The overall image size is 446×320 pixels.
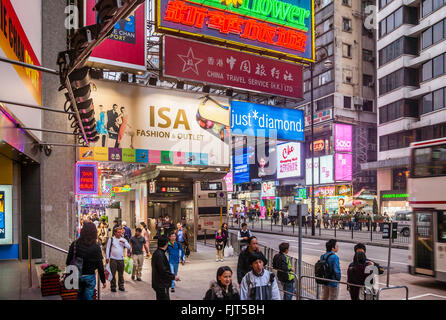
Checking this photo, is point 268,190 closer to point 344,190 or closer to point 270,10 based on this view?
point 344,190

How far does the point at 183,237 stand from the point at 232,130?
5619 mm

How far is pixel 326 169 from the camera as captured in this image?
52.9 metres

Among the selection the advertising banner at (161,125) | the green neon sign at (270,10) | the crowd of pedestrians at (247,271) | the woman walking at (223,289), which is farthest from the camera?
the green neon sign at (270,10)

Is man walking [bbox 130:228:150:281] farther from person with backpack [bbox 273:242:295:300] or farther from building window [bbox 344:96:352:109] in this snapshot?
building window [bbox 344:96:352:109]

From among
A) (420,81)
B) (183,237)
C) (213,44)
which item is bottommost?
(183,237)

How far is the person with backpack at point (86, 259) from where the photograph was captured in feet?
23.9

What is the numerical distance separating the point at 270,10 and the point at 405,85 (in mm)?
31918

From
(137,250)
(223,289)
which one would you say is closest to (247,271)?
(223,289)

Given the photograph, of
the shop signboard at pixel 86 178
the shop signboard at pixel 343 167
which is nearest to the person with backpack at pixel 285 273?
the shop signboard at pixel 86 178

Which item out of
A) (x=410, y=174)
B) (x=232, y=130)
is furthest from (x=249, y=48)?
(x=410, y=174)

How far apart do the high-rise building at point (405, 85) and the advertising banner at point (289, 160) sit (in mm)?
14355

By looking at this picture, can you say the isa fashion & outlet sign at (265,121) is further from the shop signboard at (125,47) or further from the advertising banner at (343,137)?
the advertising banner at (343,137)
